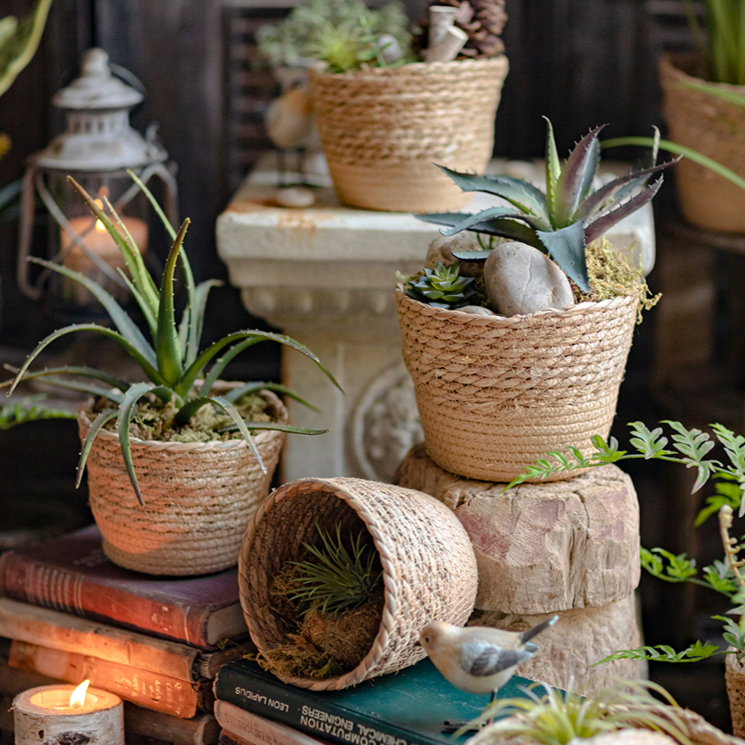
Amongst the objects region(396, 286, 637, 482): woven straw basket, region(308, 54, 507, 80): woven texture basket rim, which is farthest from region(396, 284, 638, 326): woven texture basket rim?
region(308, 54, 507, 80): woven texture basket rim

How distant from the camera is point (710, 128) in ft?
5.11

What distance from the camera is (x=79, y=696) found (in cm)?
104

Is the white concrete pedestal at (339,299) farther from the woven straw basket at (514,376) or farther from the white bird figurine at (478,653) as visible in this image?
the white bird figurine at (478,653)

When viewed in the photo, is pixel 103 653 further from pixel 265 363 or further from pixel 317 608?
pixel 265 363

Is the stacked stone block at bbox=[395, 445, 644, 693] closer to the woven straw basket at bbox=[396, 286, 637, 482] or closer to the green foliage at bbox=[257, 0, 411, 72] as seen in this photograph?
the woven straw basket at bbox=[396, 286, 637, 482]

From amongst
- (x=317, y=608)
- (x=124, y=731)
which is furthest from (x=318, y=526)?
(x=124, y=731)

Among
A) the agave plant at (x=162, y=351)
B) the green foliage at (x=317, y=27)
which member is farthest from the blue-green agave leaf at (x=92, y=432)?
the green foliage at (x=317, y=27)

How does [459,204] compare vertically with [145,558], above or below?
above

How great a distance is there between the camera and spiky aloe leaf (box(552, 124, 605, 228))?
1.01m

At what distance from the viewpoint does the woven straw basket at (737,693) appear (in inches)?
38.1

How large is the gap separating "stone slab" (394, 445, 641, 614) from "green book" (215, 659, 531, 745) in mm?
106

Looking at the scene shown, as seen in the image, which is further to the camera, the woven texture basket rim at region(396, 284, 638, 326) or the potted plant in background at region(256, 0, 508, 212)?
the potted plant in background at region(256, 0, 508, 212)

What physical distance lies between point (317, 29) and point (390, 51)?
1.11 feet

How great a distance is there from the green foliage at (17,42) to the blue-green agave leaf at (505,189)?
2.64 feet
